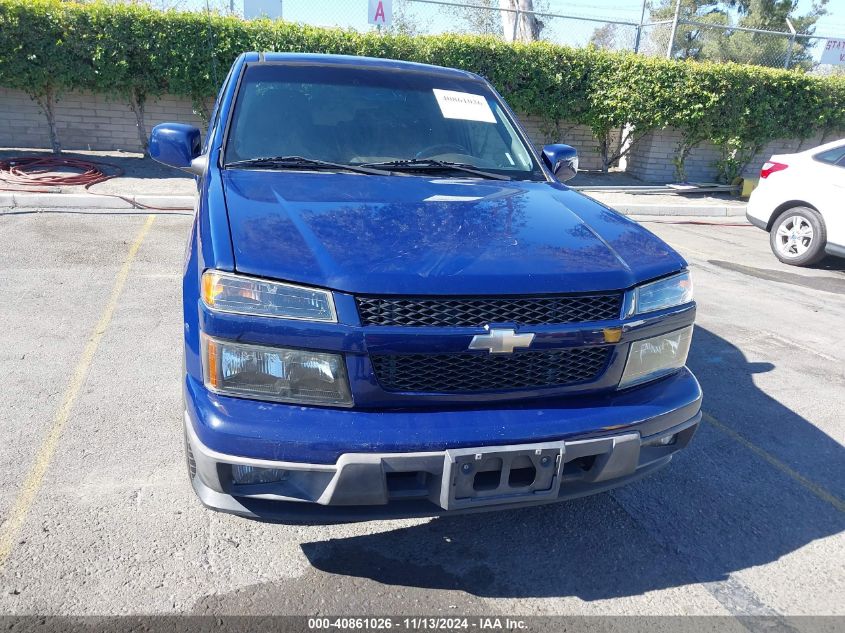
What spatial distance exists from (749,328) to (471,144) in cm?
328

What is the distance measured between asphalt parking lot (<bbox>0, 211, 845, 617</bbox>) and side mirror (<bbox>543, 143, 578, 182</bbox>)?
1.68m

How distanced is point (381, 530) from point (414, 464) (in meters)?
0.83

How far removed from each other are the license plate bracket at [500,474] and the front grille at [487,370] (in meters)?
0.24

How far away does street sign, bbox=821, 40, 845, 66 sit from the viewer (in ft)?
46.9

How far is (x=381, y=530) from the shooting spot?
104 inches

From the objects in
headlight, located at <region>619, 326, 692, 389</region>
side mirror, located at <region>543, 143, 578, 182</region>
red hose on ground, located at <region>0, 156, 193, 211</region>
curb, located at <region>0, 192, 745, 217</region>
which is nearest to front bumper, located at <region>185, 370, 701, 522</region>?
headlight, located at <region>619, 326, 692, 389</region>

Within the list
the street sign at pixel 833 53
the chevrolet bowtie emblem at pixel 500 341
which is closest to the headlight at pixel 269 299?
the chevrolet bowtie emblem at pixel 500 341

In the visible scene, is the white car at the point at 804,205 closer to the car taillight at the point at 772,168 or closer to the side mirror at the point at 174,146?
the car taillight at the point at 772,168

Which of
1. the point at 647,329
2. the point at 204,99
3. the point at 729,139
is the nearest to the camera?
the point at 647,329

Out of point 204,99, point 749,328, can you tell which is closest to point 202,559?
point 749,328

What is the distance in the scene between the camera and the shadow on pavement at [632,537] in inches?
96.3

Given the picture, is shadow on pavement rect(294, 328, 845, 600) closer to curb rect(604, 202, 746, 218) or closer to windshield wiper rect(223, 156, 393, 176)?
windshield wiper rect(223, 156, 393, 176)

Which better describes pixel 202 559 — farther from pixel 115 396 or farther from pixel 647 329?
pixel 647 329

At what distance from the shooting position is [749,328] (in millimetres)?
5379
